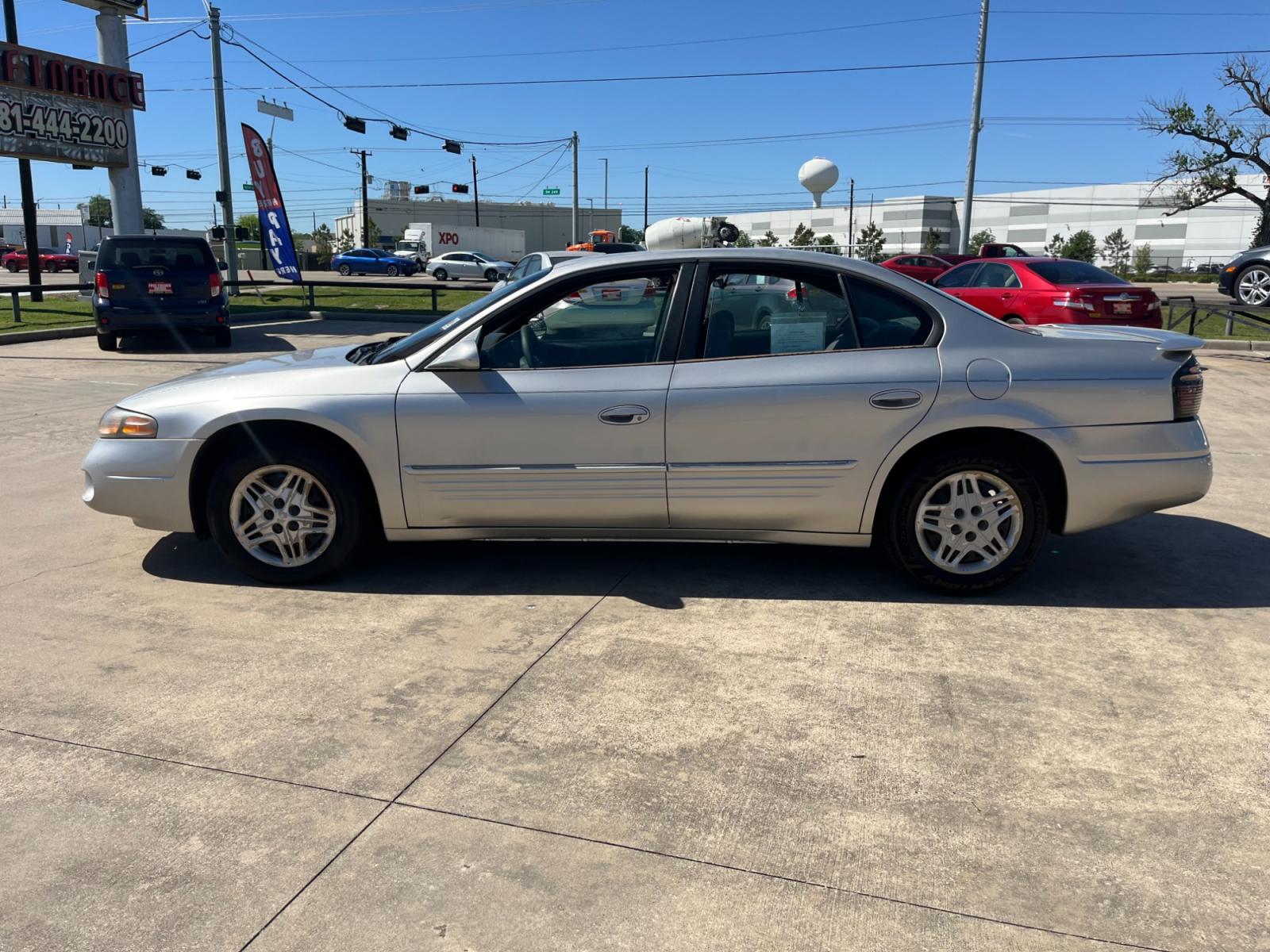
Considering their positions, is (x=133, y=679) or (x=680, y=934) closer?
(x=680, y=934)

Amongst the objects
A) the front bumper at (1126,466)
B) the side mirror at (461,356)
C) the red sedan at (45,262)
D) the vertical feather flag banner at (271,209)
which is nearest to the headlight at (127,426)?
the side mirror at (461,356)

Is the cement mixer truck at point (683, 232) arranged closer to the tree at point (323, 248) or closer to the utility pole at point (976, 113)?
the utility pole at point (976, 113)

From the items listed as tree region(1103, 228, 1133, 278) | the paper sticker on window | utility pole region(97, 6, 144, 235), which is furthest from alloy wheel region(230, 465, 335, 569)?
tree region(1103, 228, 1133, 278)

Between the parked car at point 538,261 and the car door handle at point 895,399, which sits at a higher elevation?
the parked car at point 538,261

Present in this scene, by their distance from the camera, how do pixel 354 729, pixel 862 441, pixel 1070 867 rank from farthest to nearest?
pixel 862 441, pixel 354 729, pixel 1070 867

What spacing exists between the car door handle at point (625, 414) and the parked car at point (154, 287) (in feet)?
41.1

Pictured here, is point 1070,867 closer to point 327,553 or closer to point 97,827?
point 97,827

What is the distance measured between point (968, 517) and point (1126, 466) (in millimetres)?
729

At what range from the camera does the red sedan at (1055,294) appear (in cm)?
1279

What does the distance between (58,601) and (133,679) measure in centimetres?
113

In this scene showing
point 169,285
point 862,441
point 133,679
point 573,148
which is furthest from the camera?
point 573,148

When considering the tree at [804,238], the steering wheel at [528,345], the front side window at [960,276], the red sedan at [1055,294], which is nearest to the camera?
the steering wheel at [528,345]

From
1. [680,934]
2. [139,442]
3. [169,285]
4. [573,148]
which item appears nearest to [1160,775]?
[680,934]

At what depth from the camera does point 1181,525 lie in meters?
5.81
